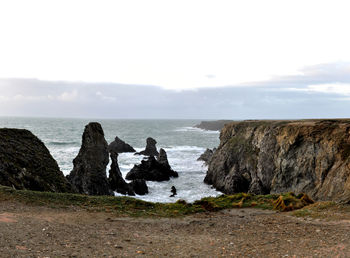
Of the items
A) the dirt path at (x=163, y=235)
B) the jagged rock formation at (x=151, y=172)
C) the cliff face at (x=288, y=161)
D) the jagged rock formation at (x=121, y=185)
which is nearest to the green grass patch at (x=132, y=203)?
the dirt path at (x=163, y=235)

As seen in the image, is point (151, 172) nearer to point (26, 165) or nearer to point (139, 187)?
point (139, 187)

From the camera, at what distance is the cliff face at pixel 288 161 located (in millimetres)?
25984

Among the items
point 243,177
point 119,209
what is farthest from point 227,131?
point 119,209

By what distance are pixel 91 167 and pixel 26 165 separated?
10002mm

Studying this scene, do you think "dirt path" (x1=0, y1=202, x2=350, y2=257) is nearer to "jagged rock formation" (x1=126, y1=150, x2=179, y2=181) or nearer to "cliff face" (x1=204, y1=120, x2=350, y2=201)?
"cliff face" (x1=204, y1=120, x2=350, y2=201)

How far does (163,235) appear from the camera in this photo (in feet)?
38.7

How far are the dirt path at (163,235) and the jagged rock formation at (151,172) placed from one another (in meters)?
33.3

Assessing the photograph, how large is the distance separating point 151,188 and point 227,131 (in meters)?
20.1

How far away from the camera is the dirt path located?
9.30 meters

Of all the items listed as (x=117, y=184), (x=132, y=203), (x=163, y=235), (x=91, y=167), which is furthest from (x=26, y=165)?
(x=117, y=184)

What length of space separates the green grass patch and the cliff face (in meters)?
5.55

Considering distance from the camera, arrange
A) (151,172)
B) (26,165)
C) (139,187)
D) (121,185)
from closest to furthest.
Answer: (26,165)
(121,185)
(139,187)
(151,172)

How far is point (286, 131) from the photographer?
1366 inches

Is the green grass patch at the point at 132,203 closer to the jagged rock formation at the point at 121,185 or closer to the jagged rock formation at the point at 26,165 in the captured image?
the jagged rock formation at the point at 26,165
